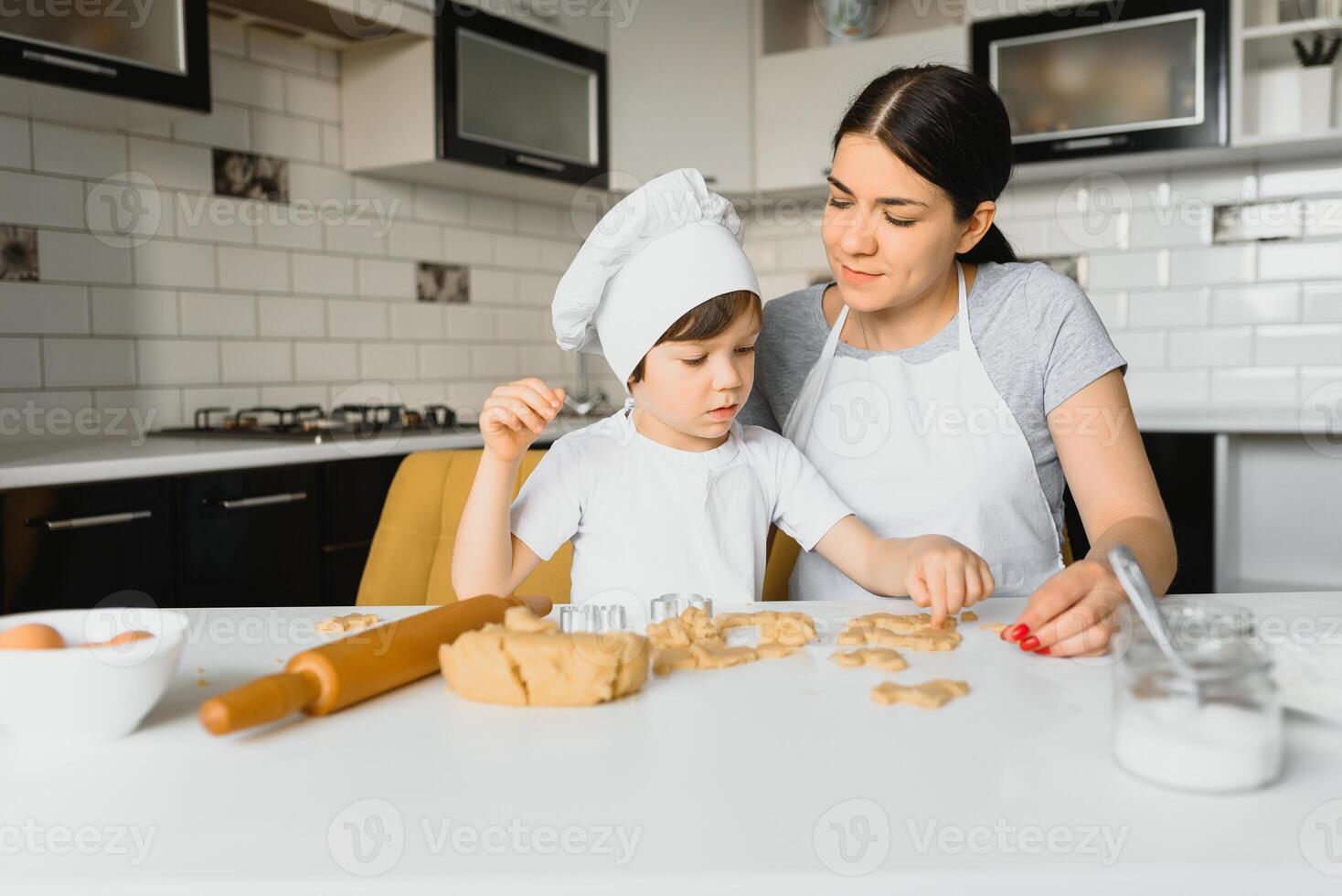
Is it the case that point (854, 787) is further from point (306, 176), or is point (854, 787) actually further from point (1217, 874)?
point (306, 176)

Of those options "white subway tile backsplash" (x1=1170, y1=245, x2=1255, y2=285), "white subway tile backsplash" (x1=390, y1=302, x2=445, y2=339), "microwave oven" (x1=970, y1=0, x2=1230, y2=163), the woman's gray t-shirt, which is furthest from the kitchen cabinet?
"white subway tile backsplash" (x1=1170, y1=245, x2=1255, y2=285)

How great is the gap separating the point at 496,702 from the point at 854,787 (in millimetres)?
273

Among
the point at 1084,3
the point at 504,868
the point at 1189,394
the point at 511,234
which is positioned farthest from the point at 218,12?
the point at 1189,394

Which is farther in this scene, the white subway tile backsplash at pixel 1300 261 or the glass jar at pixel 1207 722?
the white subway tile backsplash at pixel 1300 261

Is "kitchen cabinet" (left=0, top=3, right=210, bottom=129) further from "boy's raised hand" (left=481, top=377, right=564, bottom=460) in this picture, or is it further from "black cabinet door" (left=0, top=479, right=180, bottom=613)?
"boy's raised hand" (left=481, top=377, right=564, bottom=460)

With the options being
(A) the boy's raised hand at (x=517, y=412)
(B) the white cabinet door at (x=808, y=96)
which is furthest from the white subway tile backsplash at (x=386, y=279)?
(A) the boy's raised hand at (x=517, y=412)

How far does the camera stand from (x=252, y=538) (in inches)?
86.5

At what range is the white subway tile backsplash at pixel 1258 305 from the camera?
3195 millimetres

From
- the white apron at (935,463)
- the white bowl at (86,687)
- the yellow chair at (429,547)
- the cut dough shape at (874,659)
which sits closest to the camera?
the white bowl at (86,687)

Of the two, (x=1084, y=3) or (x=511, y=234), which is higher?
(x=1084, y=3)

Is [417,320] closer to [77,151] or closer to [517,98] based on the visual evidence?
[517,98]

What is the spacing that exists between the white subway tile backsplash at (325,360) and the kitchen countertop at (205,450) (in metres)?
0.51

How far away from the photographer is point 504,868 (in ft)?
1.72

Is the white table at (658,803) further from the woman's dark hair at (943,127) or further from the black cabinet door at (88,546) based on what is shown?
the black cabinet door at (88,546)
